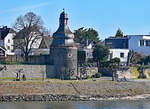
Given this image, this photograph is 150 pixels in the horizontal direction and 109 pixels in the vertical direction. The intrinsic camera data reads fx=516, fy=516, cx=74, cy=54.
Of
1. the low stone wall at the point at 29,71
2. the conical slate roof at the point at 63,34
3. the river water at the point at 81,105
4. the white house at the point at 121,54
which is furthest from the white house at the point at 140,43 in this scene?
the river water at the point at 81,105

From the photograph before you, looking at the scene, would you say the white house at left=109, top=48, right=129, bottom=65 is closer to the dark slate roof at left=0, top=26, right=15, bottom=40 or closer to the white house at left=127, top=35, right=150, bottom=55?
the white house at left=127, top=35, right=150, bottom=55

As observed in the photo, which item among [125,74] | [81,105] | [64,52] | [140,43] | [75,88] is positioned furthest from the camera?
[140,43]

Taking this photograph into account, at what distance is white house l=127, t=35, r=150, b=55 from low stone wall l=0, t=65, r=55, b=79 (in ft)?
86.7

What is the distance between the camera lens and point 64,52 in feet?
222

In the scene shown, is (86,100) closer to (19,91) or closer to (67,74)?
(19,91)

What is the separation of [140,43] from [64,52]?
25.9m

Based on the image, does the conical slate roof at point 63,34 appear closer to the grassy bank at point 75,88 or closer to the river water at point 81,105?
the grassy bank at point 75,88

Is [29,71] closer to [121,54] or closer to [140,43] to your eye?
[121,54]

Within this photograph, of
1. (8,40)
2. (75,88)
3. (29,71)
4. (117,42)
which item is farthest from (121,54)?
(75,88)

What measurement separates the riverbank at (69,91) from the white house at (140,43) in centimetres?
2590

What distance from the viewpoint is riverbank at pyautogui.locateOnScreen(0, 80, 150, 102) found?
54594 millimetres

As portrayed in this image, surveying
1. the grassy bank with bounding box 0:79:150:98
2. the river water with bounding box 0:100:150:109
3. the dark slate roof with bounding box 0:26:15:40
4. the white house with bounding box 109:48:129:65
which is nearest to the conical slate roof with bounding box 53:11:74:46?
the grassy bank with bounding box 0:79:150:98

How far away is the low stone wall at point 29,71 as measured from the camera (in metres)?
63.4

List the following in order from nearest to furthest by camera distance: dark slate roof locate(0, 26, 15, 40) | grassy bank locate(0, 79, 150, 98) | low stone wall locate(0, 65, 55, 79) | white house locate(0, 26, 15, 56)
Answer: grassy bank locate(0, 79, 150, 98) < low stone wall locate(0, 65, 55, 79) < white house locate(0, 26, 15, 56) < dark slate roof locate(0, 26, 15, 40)
